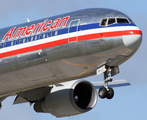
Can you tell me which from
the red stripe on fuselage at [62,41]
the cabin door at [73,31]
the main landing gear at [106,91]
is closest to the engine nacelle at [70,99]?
the red stripe on fuselage at [62,41]

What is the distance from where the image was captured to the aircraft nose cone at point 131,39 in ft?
87.8

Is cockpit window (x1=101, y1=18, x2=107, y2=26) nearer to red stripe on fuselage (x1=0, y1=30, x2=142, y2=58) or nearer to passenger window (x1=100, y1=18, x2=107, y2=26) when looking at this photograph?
passenger window (x1=100, y1=18, x2=107, y2=26)

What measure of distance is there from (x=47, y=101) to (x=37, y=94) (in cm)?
101

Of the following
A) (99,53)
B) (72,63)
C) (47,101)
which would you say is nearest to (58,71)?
(72,63)

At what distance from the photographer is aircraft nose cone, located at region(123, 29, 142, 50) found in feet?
87.8

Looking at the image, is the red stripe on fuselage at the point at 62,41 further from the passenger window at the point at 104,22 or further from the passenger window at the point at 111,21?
the passenger window at the point at 111,21

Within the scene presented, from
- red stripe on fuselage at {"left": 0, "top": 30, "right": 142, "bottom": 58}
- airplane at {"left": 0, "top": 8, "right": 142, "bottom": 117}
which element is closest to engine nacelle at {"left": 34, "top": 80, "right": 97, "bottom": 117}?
airplane at {"left": 0, "top": 8, "right": 142, "bottom": 117}

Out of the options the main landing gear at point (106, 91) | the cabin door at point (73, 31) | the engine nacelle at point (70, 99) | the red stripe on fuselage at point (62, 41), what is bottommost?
the engine nacelle at point (70, 99)

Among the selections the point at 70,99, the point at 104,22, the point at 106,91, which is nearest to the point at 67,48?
the point at 104,22

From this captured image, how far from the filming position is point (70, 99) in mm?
33406

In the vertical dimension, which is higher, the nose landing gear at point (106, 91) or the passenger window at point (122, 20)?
the passenger window at point (122, 20)

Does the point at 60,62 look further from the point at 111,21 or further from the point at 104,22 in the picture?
the point at 111,21

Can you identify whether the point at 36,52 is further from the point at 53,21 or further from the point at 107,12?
the point at 107,12

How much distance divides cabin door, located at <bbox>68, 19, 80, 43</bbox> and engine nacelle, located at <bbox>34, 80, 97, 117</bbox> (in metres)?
6.36
